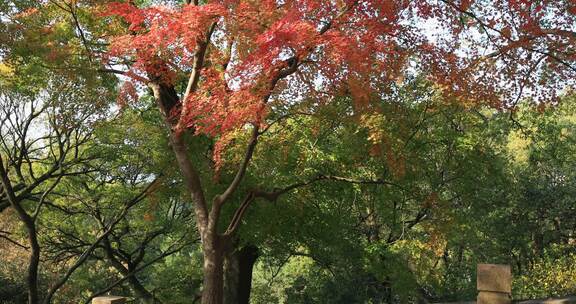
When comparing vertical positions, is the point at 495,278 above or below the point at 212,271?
below

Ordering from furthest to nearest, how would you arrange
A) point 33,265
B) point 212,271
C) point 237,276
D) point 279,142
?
1. point 237,276
2. point 279,142
3. point 33,265
4. point 212,271

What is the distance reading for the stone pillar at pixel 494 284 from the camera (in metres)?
5.80

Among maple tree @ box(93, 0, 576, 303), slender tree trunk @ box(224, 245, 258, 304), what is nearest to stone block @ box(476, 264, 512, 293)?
maple tree @ box(93, 0, 576, 303)

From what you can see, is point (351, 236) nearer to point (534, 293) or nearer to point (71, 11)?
point (534, 293)

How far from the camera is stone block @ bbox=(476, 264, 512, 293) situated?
5.80m

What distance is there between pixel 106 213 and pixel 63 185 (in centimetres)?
155

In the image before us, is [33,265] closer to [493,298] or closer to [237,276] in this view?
[237,276]

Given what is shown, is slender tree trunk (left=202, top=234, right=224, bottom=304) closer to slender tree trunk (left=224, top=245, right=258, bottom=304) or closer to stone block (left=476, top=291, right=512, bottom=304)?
stone block (left=476, top=291, right=512, bottom=304)

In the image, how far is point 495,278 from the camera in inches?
231

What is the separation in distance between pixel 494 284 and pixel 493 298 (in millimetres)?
162

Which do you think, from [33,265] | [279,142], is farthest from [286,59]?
[33,265]

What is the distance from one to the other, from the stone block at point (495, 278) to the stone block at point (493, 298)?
0.16 feet

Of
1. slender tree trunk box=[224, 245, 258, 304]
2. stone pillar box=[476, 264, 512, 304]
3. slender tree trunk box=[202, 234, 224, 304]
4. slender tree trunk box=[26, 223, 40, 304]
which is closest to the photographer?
stone pillar box=[476, 264, 512, 304]

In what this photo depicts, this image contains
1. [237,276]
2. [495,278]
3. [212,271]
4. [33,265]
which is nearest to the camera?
[495,278]
